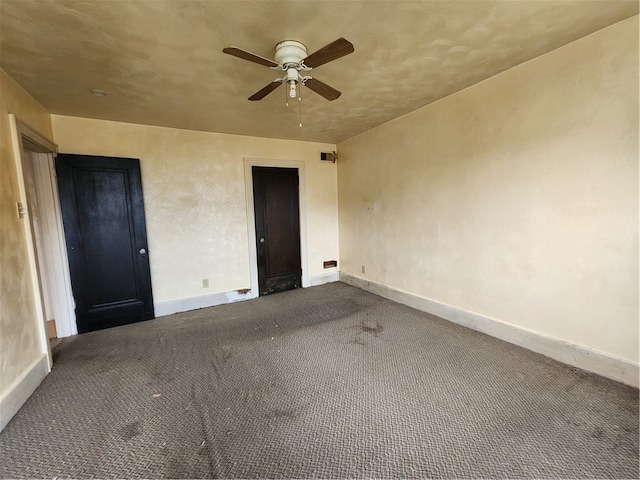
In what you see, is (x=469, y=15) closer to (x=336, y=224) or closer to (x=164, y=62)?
(x=164, y=62)

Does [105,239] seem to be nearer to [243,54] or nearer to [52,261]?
[52,261]

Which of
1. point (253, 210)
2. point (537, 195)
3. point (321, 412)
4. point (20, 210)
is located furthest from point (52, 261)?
point (537, 195)

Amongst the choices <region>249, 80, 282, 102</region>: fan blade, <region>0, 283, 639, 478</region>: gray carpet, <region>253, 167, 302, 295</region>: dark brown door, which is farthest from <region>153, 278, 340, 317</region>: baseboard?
<region>249, 80, 282, 102</region>: fan blade

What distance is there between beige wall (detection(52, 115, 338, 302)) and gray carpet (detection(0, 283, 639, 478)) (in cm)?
122

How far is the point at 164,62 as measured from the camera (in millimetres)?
2195

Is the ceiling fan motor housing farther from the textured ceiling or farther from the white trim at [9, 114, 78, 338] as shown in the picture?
the white trim at [9, 114, 78, 338]

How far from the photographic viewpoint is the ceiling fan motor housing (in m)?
1.92

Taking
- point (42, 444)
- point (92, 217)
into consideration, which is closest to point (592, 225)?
point (42, 444)

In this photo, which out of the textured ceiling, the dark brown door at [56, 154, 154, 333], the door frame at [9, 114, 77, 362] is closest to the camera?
the textured ceiling

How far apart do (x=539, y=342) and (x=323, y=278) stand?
330 centimetres

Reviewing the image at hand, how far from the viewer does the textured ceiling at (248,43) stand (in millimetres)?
1679

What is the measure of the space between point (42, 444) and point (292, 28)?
3074 mm

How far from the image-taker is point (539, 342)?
2553 millimetres

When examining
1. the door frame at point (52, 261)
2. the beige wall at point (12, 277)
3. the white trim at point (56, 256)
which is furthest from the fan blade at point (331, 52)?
the white trim at point (56, 256)
